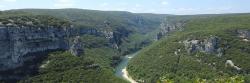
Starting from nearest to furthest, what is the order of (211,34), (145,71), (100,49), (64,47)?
(64,47)
(145,71)
(211,34)
(100,49)

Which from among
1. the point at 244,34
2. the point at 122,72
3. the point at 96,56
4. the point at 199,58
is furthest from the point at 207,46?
the point at 96,56

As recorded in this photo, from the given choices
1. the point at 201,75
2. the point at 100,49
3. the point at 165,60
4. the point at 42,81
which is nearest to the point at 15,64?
the point at 42,81

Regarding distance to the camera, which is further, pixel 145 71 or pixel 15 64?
pixel 145 71

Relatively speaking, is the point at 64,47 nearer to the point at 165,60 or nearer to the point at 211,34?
the point at 165,60

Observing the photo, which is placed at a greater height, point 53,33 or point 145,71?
point 53,33

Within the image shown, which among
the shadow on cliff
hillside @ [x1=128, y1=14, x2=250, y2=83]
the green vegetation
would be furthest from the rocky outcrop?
the shadow on cliff

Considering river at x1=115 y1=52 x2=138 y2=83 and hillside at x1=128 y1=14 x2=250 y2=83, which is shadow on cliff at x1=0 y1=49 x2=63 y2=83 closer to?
river at x1=115 y1=52 x2=138 y2=83

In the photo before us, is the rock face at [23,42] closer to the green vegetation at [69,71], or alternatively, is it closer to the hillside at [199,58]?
the green vegetation at [69,71]
